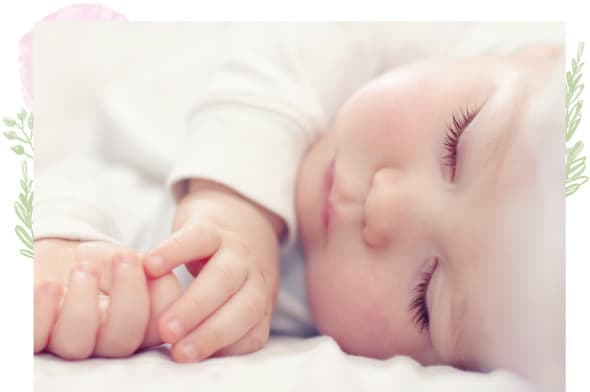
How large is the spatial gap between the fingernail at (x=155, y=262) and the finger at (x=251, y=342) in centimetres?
9

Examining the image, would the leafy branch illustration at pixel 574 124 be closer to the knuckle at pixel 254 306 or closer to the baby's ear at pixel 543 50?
the baby's ear at pixel 543 50

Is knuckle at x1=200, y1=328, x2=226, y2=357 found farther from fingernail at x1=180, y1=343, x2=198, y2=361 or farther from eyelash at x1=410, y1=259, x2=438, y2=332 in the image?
eyelash at x1=410, y1=259, x2=438, y2=332

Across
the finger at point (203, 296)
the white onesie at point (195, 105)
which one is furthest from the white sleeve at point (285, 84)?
the finger at point (203, 296)

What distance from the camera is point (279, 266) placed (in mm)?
634

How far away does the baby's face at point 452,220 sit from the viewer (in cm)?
54

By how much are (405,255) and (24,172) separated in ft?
1.14

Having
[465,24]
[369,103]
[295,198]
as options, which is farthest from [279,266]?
[465,24]

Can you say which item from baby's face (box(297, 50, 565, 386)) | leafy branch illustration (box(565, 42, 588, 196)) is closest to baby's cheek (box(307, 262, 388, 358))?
baby's face (box(297, 50, 565, 386))

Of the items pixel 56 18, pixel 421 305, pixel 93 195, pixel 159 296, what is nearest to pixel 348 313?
pixel 421 305

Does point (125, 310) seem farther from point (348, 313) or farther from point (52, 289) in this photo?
point (348, 313)

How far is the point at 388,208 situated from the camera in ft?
1.86

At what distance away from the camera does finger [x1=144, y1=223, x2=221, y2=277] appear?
0.52 m

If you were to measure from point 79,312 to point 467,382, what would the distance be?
1.03 feet

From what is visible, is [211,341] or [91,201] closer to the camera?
[211,341]
